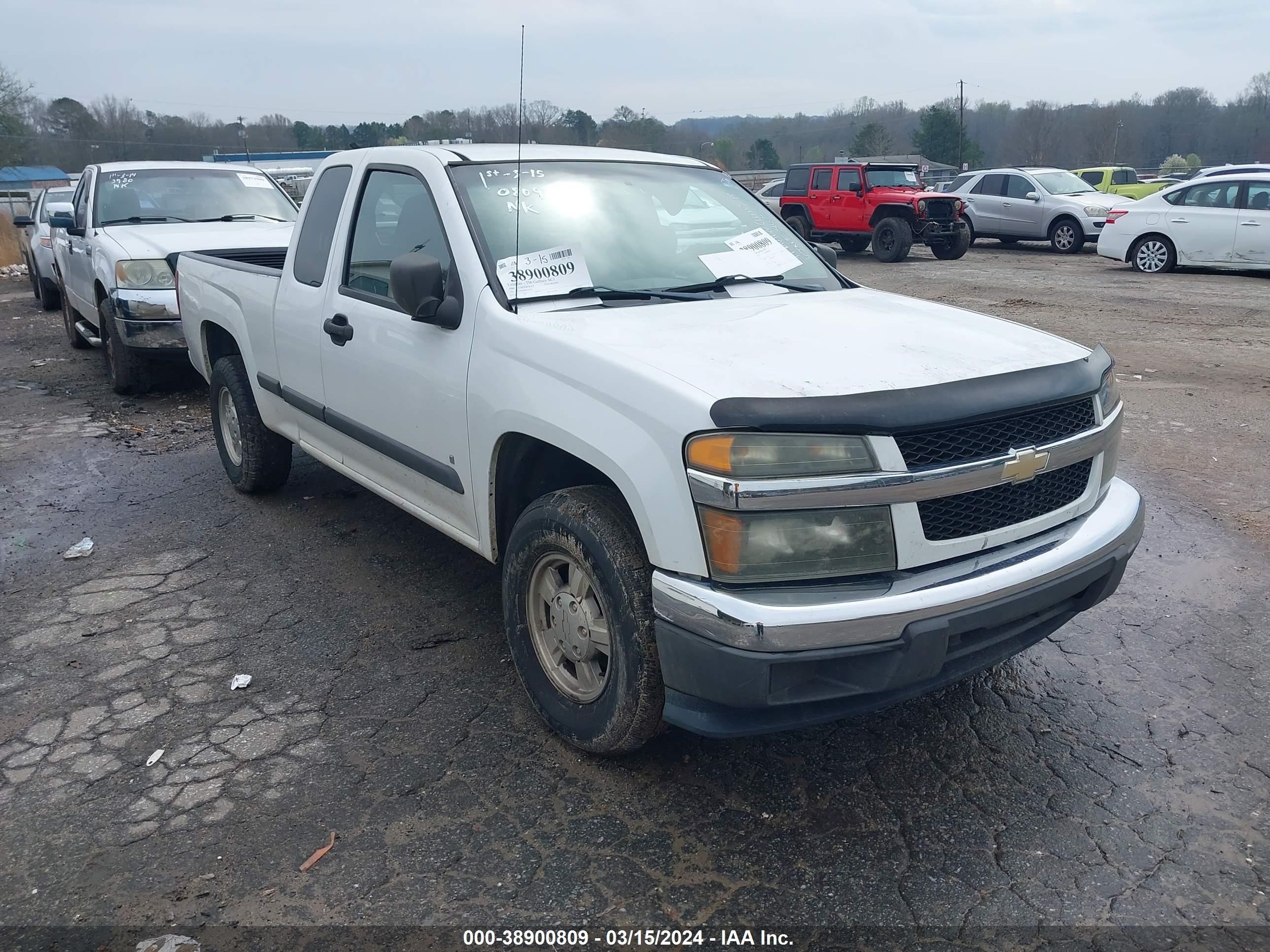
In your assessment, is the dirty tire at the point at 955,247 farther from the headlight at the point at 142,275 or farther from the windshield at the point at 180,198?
the headlight at the point at 142,275

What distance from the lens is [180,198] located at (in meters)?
9.18

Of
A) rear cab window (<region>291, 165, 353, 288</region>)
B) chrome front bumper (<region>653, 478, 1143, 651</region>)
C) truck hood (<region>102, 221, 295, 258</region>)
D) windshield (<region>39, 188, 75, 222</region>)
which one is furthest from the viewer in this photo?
windshield (<region>39, 188, 75, 222</region>)

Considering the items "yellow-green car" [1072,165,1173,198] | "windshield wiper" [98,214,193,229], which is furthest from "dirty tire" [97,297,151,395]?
"yellow-green car" [1072,165,1173,198]

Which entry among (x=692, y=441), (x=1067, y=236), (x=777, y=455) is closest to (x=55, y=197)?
(x=692, y=441)

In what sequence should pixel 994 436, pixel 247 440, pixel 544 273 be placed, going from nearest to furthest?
pixel 994 436
pixel 544 273
pixel 247 440

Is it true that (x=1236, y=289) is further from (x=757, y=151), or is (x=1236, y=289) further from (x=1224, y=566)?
(x=757, y=151)

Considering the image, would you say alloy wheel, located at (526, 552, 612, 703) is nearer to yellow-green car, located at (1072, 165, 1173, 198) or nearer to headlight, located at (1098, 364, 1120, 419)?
headlight, located at (1098, 364, 1120, 419)

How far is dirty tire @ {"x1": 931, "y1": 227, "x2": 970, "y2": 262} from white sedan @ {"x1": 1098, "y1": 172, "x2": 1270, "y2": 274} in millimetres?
3153

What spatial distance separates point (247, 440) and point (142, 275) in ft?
11.0

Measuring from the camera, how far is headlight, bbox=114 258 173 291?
7.92 metres

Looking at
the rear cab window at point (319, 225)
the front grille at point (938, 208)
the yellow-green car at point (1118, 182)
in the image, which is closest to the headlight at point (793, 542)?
the rear cab window at point (319, 225)

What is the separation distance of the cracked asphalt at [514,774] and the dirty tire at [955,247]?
607 inches

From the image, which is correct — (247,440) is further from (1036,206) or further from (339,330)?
(1036,206)

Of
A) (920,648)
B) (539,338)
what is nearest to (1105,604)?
(920,648)
